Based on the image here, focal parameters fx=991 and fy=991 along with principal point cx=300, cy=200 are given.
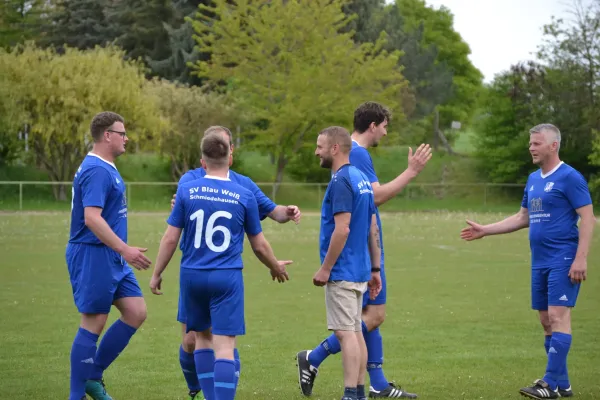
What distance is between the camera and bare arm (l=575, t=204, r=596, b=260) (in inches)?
321

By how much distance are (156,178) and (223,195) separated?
42.5 m

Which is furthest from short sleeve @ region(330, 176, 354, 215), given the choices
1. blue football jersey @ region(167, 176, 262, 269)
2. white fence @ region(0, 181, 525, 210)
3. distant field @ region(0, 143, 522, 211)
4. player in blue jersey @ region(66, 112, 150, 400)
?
white fence @ region(0, 181, 525, 210)

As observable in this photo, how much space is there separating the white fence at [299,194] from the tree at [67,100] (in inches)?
46.1

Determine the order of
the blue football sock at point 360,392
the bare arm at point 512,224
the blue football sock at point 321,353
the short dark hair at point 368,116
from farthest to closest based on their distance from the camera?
the bare arm at point 512,224, the blue football sock at point 321,353, the short dark hair at point 368,116, the blue football sock at point 360,392

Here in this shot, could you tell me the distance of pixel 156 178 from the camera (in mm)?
48656

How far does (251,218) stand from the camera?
681 cm

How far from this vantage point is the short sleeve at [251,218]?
22.3 ft

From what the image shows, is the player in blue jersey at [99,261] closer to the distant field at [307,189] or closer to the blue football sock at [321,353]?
the blue football sock at [321,353]

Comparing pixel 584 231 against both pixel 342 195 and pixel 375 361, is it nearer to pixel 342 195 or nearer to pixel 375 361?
pixel 375 361

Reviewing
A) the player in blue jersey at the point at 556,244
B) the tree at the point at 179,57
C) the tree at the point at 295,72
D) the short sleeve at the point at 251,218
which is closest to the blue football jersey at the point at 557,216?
the player in blue jersey at the point at 556,244

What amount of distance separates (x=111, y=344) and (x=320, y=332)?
4.17m

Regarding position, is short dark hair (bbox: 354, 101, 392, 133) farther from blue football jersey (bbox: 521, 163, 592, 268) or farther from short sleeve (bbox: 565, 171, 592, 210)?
short sleeve (bbox: 565, 171, 592, 210)

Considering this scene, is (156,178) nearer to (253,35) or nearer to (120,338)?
(253,35)

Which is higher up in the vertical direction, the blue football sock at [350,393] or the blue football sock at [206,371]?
the blue football sock at [206,371]
